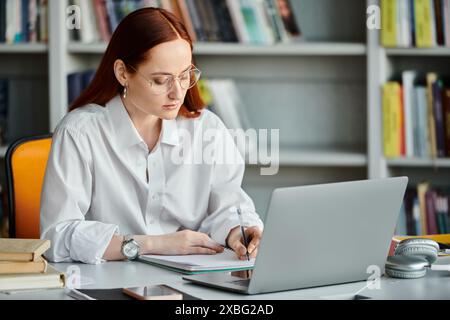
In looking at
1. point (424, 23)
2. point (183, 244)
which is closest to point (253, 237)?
point (183, 244)

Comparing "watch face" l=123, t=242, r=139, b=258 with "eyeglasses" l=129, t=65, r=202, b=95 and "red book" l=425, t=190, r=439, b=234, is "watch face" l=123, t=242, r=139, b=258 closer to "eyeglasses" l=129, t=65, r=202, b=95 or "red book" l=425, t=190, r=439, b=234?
"eyeglasses" l=129, t=65, r=202, b=95

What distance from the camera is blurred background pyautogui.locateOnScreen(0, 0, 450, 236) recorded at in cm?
296

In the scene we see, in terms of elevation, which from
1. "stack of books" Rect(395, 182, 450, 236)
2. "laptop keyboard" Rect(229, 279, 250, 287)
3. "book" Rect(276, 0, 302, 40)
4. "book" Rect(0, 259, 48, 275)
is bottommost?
"laptop keyboard" Rect(229, 279, 250, 287)

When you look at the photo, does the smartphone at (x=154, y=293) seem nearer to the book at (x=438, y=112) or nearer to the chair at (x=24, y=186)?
the chair at (x=24, y=186)

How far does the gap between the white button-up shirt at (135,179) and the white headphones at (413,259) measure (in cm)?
39

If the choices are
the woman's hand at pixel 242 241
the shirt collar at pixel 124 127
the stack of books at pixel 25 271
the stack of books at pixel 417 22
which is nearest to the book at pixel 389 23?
the stack of books at pixel 417 22

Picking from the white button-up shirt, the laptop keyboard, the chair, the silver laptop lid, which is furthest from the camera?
the chair

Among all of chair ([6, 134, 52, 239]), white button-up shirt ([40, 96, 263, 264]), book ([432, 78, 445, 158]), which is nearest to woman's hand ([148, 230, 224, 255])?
white button-up shirt ([40, 96, 263, 264])

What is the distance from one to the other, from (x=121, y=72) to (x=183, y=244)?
0.47 meters

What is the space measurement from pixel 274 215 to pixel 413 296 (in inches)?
11.6

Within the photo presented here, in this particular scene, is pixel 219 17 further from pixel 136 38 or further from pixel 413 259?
pixel 413 259

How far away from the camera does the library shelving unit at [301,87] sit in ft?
10.5

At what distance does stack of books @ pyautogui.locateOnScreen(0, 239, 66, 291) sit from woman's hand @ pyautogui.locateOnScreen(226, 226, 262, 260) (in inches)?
15.4
